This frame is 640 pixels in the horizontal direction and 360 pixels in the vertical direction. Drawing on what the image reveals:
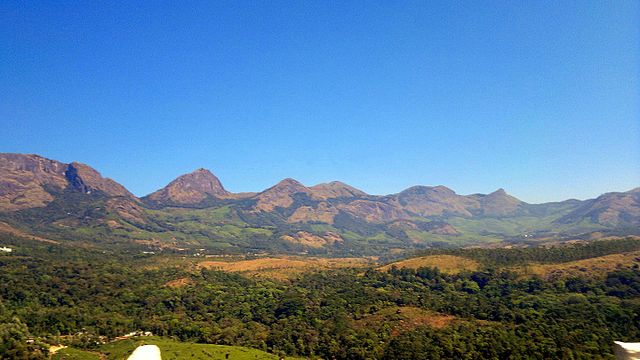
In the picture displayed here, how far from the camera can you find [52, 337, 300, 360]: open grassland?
289 feet

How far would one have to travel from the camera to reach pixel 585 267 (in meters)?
147

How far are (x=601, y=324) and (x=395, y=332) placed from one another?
1879 inches

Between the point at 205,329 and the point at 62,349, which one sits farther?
the point at 205,329

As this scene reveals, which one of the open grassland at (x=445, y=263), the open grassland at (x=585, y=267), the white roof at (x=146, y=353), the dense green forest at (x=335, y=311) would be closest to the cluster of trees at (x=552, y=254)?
the dense green forest at (x=335, y=311)

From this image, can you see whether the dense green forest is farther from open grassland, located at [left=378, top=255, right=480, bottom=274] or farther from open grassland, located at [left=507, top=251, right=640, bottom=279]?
open grassland, located at [left=378, top=255, right=480, bottom=274]

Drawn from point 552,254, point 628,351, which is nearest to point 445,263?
point 552,254

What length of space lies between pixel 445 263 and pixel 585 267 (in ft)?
168

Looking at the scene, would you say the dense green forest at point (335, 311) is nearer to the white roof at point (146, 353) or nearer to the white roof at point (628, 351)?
the white roof at point (628, 351)

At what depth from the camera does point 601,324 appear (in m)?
97.5

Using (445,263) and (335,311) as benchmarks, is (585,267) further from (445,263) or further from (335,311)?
(335,311)

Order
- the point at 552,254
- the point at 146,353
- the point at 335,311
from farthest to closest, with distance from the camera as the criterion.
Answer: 1. the point at 552,254
2. the point at 335,311
3. the point at 146,353

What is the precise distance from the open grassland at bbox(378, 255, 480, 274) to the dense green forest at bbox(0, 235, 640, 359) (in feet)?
28.9

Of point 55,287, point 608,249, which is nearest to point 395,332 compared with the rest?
point 55,287

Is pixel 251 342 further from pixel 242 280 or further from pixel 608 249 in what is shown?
pixel 608 249
